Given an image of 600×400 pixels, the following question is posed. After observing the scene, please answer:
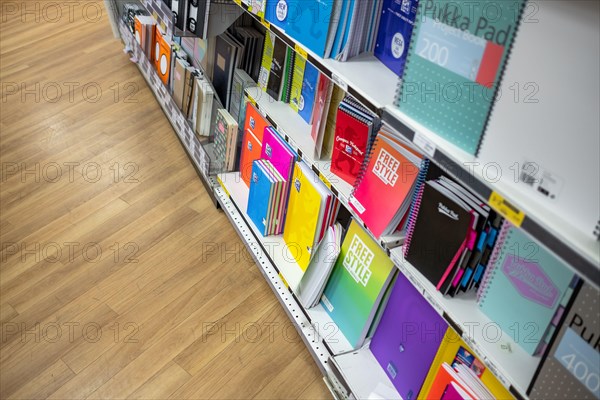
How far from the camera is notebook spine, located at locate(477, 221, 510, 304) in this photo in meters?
1.32

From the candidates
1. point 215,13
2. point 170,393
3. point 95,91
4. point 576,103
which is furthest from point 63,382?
point 95,91

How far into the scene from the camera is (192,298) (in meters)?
2.51

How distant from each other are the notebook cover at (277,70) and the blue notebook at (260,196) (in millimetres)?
323

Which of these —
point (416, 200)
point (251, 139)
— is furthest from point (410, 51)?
point (251, 139)

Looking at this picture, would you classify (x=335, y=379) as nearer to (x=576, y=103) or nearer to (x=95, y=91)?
(x=576, y=103)

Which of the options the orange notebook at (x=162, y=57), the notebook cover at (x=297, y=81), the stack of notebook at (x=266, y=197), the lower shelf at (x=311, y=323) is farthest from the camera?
the orange notebook at (x=162, y=57)

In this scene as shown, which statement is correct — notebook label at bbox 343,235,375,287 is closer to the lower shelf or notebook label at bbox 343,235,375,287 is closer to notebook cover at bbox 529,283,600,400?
the lower shelf

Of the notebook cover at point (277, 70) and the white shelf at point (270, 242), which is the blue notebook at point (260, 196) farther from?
the notebook cover at point (277, 70)

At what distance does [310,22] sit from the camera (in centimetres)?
171

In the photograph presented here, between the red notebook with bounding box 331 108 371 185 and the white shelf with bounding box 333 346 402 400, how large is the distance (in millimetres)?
636

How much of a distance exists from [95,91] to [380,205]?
9.69 ft

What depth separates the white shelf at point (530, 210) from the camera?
0.94 metres

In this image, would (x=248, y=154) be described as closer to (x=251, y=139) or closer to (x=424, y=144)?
(x=251, y=139)

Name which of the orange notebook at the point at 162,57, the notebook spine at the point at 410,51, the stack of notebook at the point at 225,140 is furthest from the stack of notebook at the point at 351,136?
the orange notebook at the point at 162,57
